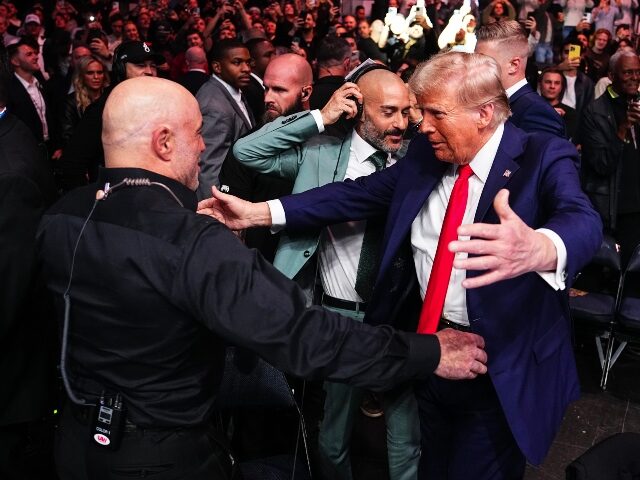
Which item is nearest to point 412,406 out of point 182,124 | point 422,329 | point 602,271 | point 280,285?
point 422,329

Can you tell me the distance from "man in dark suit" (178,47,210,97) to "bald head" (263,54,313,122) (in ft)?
6.93

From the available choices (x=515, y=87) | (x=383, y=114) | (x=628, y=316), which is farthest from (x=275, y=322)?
(x=628, y=316)

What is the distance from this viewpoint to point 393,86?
9.47 ft

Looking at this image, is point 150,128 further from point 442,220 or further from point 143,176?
point 442,220

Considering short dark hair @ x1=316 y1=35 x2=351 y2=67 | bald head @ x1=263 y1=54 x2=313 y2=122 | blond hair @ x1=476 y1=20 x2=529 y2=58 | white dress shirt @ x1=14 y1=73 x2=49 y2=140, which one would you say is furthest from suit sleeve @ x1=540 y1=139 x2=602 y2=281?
white dress shirt @ x1=14 y1=73 x2=49 y2=140

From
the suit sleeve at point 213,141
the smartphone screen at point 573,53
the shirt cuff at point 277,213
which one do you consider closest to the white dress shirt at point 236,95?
the suit sleeve at point 213,141

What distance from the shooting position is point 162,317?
5.69 ft

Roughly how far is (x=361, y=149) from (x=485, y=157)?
766 mm

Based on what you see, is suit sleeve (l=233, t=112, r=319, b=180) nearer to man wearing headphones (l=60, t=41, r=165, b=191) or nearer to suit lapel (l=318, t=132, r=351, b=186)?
suit lapel (l=318, t=132, r=351, b=186)

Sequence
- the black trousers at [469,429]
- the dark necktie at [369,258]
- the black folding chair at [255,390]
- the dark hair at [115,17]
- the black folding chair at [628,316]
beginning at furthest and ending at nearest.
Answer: the dark hair at [115,17]
the black folding chair at [628,316]
the dark necktie at [369,258]
the black folding chair at [255,390]
the black trousers at [469,429]

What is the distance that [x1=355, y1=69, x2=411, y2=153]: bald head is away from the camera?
2865 mm

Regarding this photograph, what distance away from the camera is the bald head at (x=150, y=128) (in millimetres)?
1854

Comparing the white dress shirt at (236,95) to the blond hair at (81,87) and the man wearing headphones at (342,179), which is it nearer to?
the blond hair at (81,87)

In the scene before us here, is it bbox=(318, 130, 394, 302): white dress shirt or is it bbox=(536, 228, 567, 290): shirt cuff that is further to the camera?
bbox=(318, 130, 394, 302): white dress shirt
